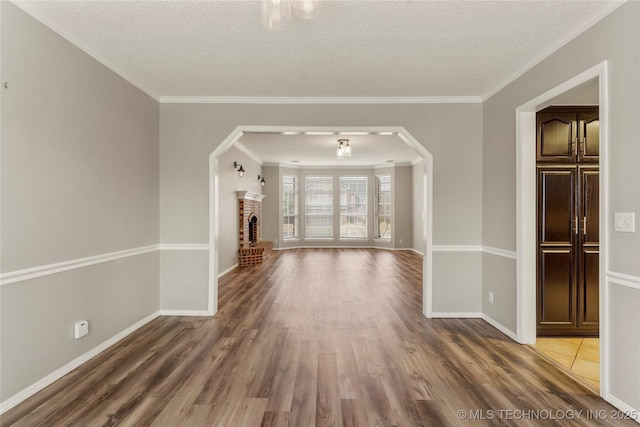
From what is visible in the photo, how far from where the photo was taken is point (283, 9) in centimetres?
173

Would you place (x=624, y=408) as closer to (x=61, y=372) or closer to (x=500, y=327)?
(x=500, y=327)

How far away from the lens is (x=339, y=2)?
2.22 m

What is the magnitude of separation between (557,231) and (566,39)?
1.73 meters

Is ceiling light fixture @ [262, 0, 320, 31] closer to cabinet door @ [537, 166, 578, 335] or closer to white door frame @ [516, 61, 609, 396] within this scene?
white door frame @ [516, 61, 609, 396]

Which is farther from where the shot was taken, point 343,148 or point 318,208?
point 318,208

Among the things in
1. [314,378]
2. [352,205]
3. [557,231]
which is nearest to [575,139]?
[557,231]

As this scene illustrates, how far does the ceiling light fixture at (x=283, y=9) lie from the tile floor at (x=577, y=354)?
3.10 metres

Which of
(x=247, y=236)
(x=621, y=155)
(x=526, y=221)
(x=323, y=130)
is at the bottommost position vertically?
(x=247, y=236)

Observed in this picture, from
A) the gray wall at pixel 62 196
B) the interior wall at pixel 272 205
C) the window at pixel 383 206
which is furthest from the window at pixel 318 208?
the gray wall at pixel 62 196

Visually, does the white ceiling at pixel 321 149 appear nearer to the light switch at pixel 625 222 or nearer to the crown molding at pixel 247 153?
the crown molding at pixel 247 153

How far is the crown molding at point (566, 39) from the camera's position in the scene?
86.7 inches

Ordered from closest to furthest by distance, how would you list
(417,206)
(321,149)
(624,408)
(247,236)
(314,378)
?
(624,408), (314,378), (247,236), (321,149), (417,206)

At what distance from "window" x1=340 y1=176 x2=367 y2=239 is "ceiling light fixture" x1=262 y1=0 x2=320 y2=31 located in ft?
30.7

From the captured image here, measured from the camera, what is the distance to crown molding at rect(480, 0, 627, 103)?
7.23ft
